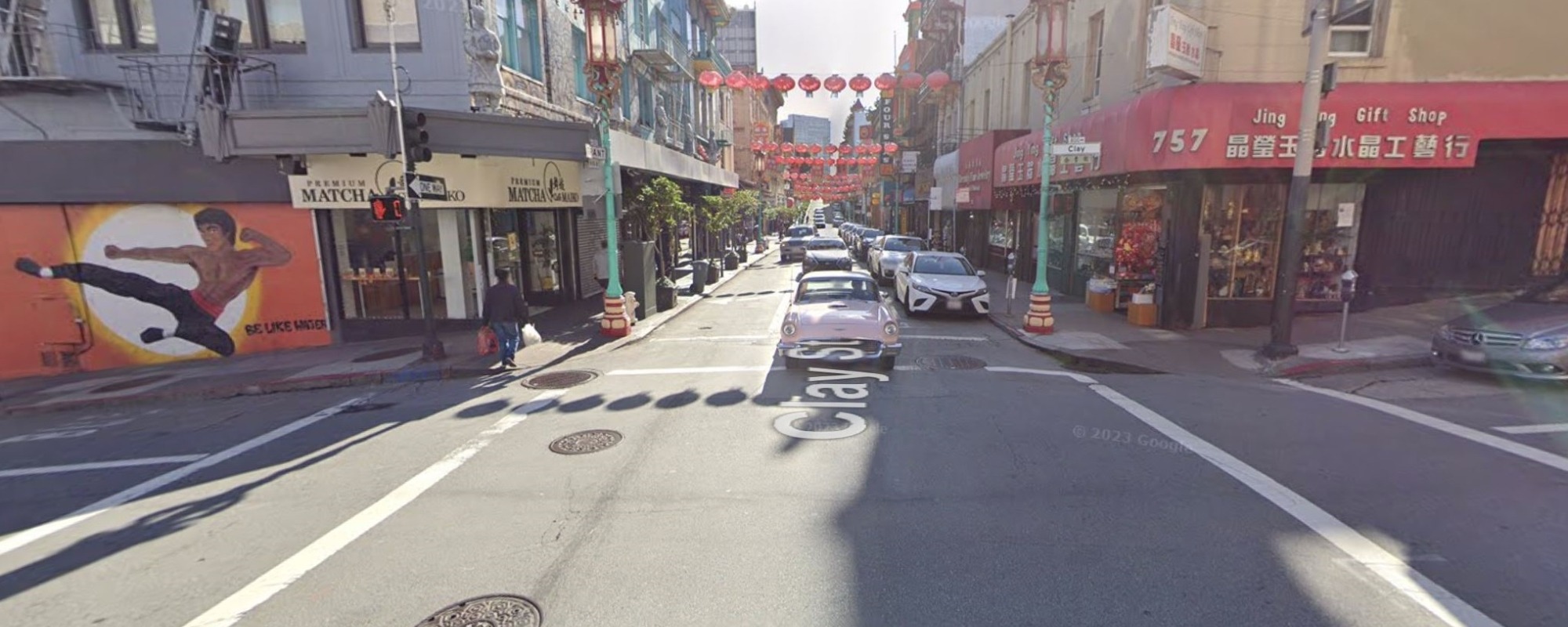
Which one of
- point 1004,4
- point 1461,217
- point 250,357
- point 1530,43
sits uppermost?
point 1004,4

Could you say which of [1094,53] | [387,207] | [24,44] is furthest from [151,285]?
[1094,53]

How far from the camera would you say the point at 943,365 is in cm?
1025

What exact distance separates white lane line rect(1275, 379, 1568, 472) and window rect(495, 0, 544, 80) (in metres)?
14.5

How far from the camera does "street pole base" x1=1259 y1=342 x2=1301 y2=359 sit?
10211 millimetres

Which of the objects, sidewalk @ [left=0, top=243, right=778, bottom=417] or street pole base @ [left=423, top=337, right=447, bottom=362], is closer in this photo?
Result: sidewalk @ [left=0, top=243, right=778, bottom=417]

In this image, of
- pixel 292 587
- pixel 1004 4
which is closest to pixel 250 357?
pixel 292 587

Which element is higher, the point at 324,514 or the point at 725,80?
the point at 725,80

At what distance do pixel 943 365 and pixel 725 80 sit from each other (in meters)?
10.6

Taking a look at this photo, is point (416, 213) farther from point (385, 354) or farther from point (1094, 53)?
point (1094, 53)

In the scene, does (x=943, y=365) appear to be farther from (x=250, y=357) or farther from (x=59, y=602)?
(x=250, y=357)

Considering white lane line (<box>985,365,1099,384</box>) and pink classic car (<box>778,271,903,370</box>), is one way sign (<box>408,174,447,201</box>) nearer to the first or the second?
pink classic car (<box>778,271,903,370</box>)

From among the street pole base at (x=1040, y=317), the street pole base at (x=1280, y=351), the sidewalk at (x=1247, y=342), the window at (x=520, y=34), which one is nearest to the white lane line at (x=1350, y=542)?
the sidewalk at (x=1247, y=342)

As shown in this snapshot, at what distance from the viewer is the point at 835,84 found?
1692 centimetres

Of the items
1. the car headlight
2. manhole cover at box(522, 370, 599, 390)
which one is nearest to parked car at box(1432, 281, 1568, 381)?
the car headlight
